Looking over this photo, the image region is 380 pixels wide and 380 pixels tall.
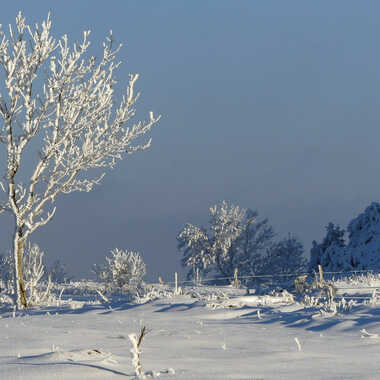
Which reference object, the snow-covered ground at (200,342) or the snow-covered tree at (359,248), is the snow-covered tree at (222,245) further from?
the snow-covered ground at (200,342)

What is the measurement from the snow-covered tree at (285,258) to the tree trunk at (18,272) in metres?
41.8

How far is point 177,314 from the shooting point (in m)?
8.73

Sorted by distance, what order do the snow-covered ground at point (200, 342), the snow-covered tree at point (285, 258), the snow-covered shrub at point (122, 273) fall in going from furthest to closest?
the snow-covered tree at point (285, 258) → the snow-covered shrub at point (122, 273) → the snow-covered ground at point (200, 342)

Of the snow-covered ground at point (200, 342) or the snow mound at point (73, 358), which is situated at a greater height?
the snow mound at point (73, 358)

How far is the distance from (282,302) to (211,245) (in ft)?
136

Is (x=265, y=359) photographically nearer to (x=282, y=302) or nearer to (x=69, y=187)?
(x=282, y=302)

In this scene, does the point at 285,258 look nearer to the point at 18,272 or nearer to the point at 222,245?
the point at 222,245

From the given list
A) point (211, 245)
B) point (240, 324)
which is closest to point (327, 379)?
point (240, 324)

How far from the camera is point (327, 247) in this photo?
41.9 m

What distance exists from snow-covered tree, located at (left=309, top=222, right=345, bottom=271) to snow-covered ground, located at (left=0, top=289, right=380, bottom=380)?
31.3m

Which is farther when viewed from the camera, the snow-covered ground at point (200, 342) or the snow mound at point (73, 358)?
the snow mound at point (73, 358)

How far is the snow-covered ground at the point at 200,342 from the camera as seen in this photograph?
3410 millimetres

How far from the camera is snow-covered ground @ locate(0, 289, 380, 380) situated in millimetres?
3410

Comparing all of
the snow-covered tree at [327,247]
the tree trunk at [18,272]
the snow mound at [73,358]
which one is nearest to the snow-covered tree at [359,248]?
the snow-covered tree at [327,247]
